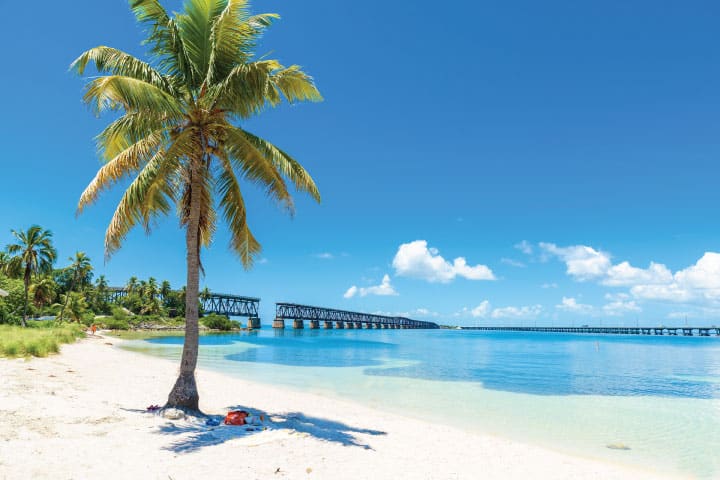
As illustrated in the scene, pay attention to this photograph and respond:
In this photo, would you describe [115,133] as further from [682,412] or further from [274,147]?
[682,412]

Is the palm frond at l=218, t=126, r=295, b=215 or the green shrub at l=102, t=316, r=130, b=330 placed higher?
the palm frond at l=218, t=126, r=295, b=215

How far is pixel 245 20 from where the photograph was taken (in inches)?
390

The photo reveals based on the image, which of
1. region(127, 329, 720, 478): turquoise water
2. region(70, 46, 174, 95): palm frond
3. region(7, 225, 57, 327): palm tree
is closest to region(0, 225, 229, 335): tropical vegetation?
region(7, 225, 57, 327): palm tree

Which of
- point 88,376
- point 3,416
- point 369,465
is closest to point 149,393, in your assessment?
point 88,376

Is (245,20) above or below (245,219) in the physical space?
above

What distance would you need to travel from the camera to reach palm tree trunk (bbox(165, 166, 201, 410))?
9602 mm

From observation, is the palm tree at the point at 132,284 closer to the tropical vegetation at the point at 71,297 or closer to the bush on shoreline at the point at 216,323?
the tropical vegetation at the point at 71,297

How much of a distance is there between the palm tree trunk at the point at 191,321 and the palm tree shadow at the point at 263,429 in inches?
26.6

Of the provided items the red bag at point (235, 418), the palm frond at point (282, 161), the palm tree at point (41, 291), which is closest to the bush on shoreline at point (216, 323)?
the palm tree at point (41, 291)

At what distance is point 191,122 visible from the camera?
970cm

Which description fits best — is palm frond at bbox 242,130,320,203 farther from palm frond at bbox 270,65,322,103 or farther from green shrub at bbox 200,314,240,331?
green shrub at bbox 200,314,240,331

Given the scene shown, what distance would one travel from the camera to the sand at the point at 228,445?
6.44m

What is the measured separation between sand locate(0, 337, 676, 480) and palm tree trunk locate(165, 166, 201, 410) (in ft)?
1.97

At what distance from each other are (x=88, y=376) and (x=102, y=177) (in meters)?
10.8
